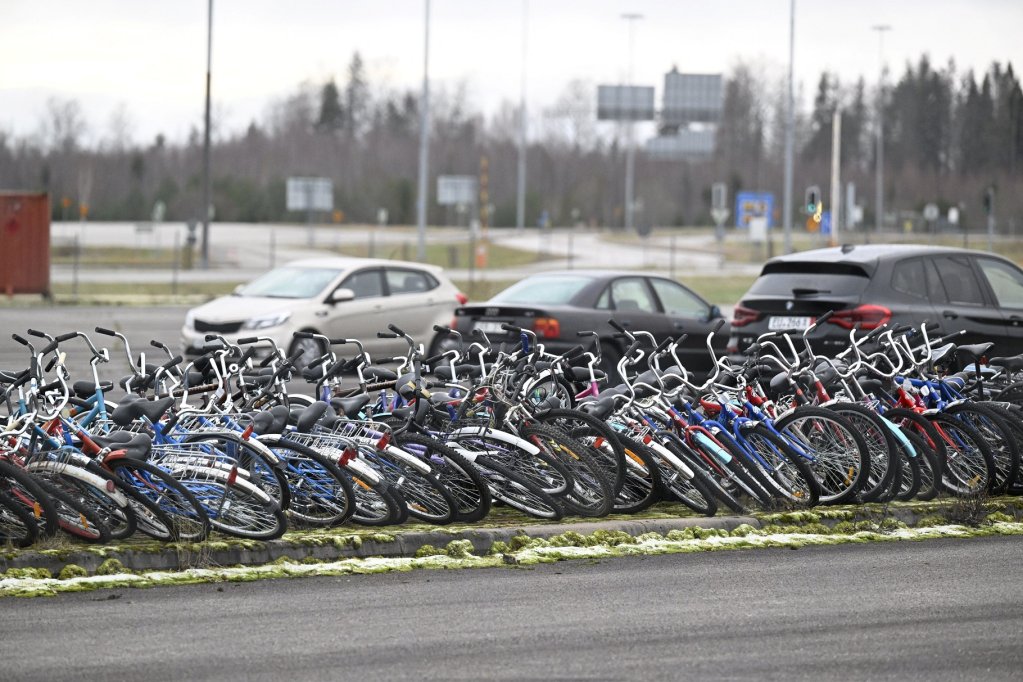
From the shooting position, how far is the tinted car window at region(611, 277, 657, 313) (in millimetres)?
15586

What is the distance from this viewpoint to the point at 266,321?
56.6 ft

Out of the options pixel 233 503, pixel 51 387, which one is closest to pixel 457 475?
pixel 233 503

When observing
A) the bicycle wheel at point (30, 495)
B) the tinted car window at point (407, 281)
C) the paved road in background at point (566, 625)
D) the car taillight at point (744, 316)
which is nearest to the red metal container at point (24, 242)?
the tinted car window at point (407, 281)

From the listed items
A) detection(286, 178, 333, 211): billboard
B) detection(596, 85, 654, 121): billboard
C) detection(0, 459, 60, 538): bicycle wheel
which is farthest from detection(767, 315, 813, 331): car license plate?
detection(596, 85, 654, 121): billboard

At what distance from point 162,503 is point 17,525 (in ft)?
2.12

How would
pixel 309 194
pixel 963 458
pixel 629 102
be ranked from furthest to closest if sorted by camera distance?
pixel 629 102 → pixel 309 194 → pixel 963 458

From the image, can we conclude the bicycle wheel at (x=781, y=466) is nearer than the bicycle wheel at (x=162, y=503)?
No

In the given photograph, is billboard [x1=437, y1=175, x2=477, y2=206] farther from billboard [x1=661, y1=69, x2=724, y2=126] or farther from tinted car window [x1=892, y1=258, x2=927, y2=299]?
tinted car window [x1=892, y1=258, x2=927, y2=299]

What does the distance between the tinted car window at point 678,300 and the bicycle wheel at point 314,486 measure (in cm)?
864

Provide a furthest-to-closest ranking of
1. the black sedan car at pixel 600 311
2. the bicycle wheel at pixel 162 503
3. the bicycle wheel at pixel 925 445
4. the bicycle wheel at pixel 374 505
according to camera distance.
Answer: the black sedan car at pixel 600 311 → the bicycle wheel at pixel 925 445 → the bicycle wheel at pixel 374 505 → the bicycle wheel at pixel 162 503

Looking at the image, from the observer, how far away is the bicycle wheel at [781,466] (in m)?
8.42

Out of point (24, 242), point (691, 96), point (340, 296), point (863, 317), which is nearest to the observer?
point (863, 317)

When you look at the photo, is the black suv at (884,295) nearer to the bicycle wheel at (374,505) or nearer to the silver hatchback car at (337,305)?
the silver hatchback car at (337,305)

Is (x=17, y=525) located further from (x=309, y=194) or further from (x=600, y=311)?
(x=309, y=194)
